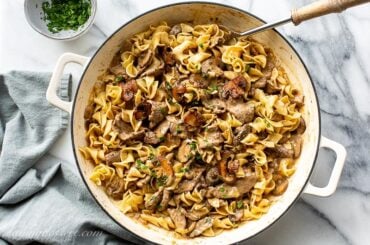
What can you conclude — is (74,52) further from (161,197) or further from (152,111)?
(161,197)

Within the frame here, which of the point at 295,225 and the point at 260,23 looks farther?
the point at 295,225

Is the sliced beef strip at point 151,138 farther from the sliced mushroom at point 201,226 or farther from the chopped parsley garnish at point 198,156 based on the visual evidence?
the sliced mushroom at point 201,226

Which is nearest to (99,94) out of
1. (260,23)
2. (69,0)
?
(69,0)

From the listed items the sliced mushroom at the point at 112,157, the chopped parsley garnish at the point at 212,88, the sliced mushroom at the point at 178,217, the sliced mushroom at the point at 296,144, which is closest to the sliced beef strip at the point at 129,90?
the sliced mushroom at the point at 112,157

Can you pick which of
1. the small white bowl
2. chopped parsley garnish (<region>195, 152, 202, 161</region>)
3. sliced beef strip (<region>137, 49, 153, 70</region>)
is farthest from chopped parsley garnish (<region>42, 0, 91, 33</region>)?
chopped parsley garnish (<region>195, 152, 202, 161</region>)

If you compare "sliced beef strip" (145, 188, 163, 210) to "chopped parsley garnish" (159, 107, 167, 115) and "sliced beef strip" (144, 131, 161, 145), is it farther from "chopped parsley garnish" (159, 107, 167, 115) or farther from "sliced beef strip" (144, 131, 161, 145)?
"chopped parsley garnish" (159, 107, 167, 115)

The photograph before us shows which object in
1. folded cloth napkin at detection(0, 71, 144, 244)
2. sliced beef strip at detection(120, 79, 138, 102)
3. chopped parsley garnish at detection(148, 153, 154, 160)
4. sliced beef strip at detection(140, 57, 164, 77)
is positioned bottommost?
folded cloth napkin at detection(0, 71, 144, 244)
